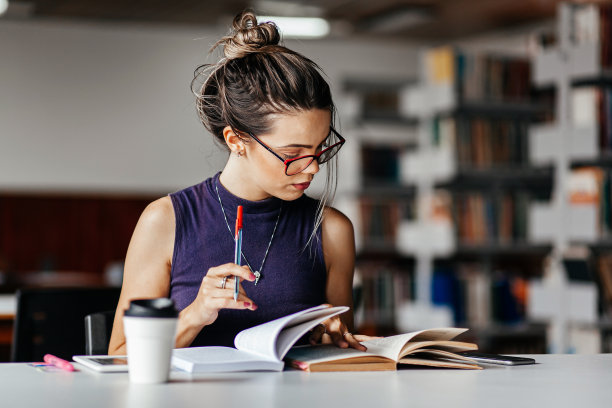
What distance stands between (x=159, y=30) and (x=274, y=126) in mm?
5716

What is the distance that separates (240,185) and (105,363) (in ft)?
1.80

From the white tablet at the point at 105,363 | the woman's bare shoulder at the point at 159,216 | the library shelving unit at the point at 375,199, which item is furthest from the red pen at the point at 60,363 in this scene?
the library shelving unit at the point at 375,199

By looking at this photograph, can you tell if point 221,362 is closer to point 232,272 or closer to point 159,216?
point 232,272

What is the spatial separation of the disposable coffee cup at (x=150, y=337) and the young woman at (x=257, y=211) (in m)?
0.35

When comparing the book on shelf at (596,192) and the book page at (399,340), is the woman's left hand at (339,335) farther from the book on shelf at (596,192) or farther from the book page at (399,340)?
the book on shelf at (596,192)

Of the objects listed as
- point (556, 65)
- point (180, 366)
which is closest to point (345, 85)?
Answer: point (556, 65)

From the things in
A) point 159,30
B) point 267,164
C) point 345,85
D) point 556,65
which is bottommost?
point 267,164

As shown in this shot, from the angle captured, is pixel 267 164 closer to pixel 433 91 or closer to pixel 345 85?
pixel 433 91

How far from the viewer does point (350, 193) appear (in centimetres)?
566

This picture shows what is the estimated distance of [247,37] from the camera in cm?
171

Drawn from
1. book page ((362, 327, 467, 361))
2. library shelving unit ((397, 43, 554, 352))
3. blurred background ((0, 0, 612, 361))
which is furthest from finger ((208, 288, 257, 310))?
library shelving unit ((397, 43, 554, 352))

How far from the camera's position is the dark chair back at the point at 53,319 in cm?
192

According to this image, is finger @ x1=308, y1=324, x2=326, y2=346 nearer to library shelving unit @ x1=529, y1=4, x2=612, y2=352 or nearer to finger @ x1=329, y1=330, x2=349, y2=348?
finger @ x1=329, y1=330, x2=349, y2=348

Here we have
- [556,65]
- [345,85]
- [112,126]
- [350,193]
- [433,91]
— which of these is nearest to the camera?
[556,65]
